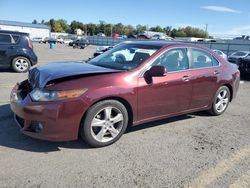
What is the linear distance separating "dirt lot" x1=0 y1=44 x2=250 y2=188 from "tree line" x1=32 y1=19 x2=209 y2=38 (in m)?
107

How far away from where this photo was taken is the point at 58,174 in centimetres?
344

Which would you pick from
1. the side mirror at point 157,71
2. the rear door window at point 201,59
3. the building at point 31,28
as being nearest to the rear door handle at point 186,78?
the rear door window at point 201,59

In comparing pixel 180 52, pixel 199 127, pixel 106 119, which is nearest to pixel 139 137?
pixel 106 119

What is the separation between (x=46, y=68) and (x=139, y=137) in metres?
1.85

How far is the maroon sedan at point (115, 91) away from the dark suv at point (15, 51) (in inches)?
271

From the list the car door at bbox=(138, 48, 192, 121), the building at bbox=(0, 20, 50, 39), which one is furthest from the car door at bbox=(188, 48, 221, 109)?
the building at bbox=(0, 20, 50, 39)

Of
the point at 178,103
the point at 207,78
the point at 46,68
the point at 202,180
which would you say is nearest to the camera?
the point at 202,180

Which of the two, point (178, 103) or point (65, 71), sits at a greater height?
point (65, 71)

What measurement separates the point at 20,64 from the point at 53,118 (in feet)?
27.8

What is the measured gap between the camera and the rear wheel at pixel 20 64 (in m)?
11.4

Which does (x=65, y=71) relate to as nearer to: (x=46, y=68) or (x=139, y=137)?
(x=46, y=68)

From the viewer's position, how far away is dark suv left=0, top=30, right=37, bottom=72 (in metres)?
11.1

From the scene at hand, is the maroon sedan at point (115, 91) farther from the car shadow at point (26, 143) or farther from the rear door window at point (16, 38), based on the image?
the rear door window at point (16, 38)

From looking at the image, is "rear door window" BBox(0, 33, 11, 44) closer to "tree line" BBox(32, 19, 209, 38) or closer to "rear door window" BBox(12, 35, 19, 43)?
"rear door window" BBox(12, 35, 19, 43)
